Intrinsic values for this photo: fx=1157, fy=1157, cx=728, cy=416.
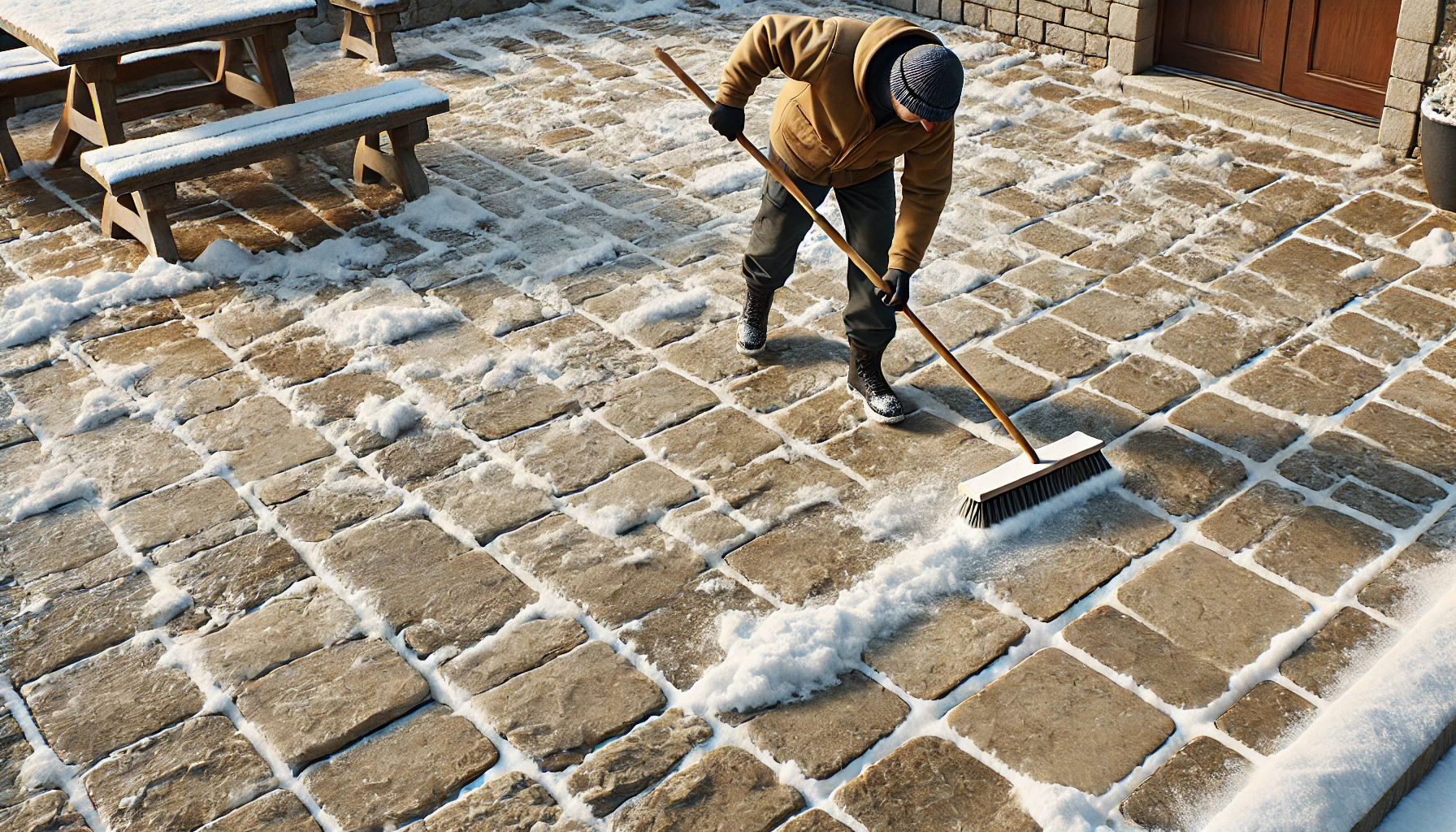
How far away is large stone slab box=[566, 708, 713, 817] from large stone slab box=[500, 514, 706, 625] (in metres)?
0.41

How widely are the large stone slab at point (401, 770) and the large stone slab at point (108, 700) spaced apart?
469 mm

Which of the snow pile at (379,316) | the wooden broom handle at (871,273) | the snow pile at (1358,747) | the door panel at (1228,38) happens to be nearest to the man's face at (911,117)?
the wooden broom handle at (871,273)

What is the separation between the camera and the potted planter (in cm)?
510

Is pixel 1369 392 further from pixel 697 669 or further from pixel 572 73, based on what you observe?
pixel 572 73

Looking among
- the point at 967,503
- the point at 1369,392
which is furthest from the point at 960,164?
the point at 967,503

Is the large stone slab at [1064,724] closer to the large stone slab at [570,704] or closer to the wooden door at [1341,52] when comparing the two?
the large stone slab at [570,704]

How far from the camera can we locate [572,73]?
7.41 meters

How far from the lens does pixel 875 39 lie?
11.0 ft

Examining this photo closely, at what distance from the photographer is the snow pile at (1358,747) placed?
8.02 feet

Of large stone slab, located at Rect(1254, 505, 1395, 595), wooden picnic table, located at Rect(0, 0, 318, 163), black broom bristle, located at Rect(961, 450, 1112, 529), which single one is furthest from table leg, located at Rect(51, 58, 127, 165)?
large stone slab, located at Rect(1254, 505, 1395, 595)

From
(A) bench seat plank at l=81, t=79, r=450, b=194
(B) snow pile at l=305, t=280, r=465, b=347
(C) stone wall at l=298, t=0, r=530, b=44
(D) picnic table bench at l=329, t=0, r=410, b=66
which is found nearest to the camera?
(B) snow pile at l=305, t=280, r=465, b=347

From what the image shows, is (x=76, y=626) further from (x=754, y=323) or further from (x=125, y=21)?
(x=125, y=21)

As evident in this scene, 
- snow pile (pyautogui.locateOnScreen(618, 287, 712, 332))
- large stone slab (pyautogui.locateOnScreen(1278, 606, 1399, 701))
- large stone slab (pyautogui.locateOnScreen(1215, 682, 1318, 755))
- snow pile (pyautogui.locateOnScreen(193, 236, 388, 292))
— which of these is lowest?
large stone slab (pyautogui.locateOnScreen(1215, 682, 1318, 755))

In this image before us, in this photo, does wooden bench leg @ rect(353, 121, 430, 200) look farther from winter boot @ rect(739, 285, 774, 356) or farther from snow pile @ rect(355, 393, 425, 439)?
winter boot @ rect(739, 285, 774, 356)
